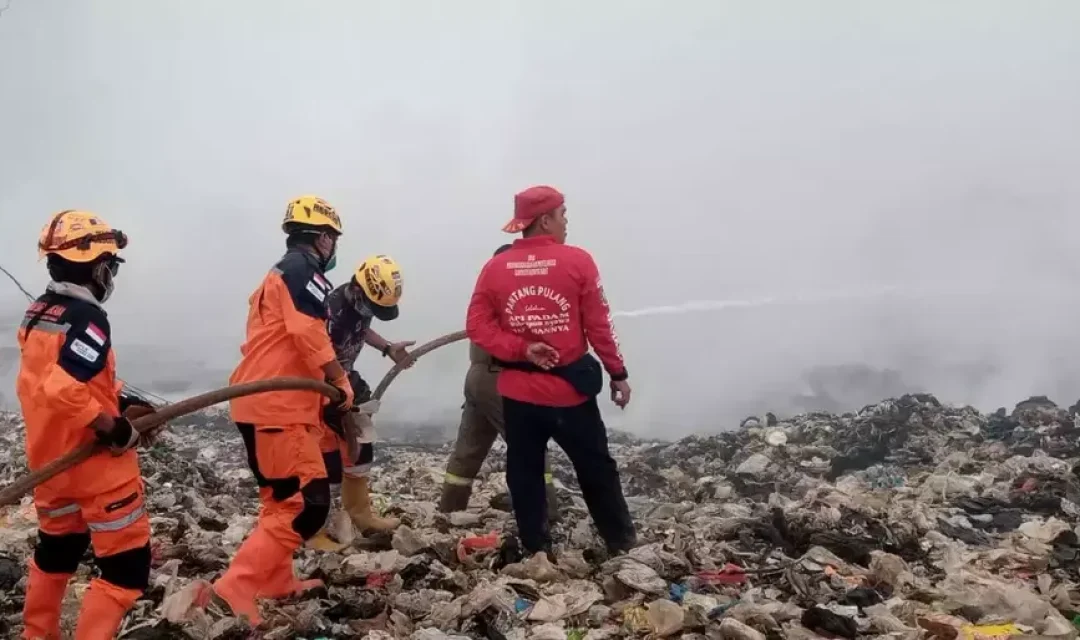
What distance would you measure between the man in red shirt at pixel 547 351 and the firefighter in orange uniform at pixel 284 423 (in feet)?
2.98

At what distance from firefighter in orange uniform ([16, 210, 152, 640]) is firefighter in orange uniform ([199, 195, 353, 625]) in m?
0.57

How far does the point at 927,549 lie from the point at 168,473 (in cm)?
631

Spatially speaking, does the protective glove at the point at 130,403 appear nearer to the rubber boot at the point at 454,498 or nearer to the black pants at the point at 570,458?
the black pants at the point at 570,458

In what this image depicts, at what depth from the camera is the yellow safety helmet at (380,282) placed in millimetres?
5211

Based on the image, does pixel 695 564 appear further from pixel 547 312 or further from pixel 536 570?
pixel 547 312

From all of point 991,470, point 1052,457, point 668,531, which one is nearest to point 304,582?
point 668,531

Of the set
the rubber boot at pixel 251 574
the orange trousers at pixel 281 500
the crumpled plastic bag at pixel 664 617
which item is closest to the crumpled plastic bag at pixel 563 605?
the crumpled plastic bag at pixel 664 617

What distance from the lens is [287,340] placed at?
4164 millimetres

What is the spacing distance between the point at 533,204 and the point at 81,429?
91.4 inches

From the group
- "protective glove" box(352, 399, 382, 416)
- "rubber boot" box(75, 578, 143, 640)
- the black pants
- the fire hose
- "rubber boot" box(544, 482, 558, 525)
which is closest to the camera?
the fire hose

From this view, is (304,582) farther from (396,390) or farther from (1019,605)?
(396,390)

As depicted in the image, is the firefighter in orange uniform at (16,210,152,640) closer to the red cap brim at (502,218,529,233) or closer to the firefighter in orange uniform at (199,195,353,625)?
the firefighter in orange uniform at (199,195,353,625)

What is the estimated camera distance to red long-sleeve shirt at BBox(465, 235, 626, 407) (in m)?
4.34

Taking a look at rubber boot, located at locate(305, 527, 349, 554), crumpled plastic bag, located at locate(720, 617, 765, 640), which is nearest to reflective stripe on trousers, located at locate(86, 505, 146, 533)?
rubber boot, located at locate(305, 527, 349, 554)
